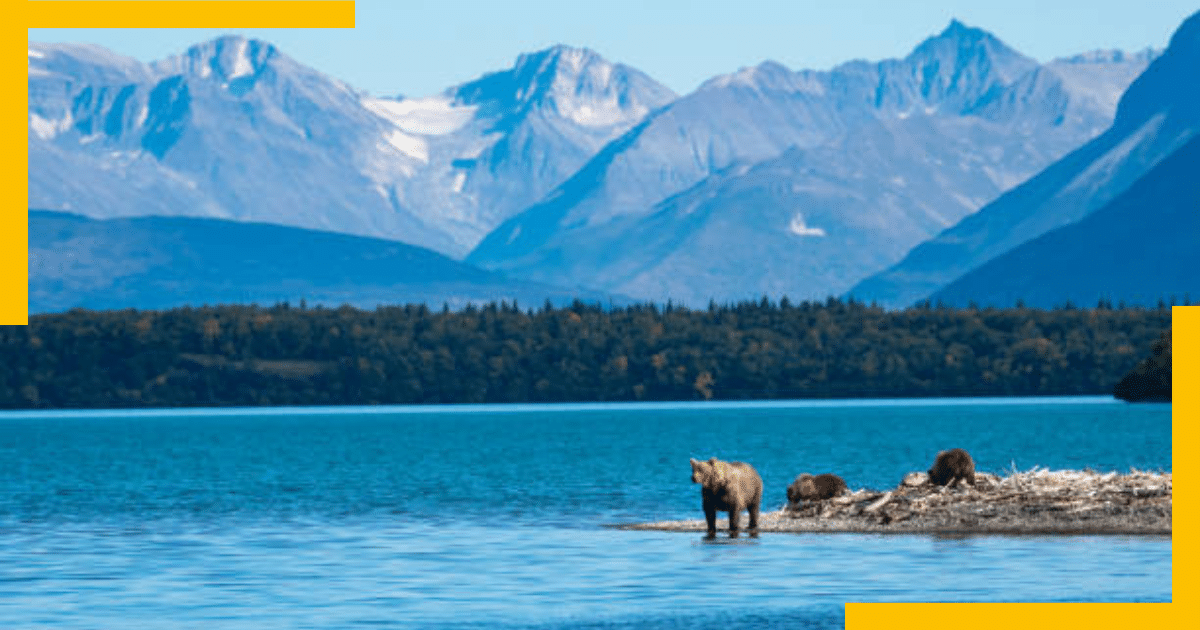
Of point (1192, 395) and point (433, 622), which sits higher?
point (1192, 395)

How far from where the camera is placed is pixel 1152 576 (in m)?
54.3

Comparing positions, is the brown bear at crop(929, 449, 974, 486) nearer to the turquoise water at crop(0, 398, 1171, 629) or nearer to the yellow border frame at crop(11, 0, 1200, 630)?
the turquoise water at crop(0, 398, 1171, 629)

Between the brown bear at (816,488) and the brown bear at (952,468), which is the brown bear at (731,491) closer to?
the brown bear at (816,488)

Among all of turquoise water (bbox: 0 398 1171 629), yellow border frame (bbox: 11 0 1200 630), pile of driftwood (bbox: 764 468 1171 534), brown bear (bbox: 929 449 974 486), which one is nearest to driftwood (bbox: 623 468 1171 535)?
pile of driftwood (bbox: 764 468 1171 534)

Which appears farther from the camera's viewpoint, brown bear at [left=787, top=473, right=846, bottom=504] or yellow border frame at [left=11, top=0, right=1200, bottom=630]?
brown bear at [left=787, top=473, right=846, bottom=504]

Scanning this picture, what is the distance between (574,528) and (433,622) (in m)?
31.8

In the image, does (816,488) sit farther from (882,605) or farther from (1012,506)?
(882,605)

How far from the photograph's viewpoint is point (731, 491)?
67.9 m

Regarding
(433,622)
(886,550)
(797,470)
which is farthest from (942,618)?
(797,470)

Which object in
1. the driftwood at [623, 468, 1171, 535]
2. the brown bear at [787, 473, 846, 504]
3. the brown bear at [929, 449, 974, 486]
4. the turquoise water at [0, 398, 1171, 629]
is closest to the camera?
the turquoise water at [0, 398, 1171, 629]

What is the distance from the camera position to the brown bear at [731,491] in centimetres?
6681

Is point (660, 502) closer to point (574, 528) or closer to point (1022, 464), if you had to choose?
point (574, 528)

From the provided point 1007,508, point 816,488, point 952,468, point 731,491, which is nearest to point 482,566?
point 731,491

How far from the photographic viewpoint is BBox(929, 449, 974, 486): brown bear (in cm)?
7119
